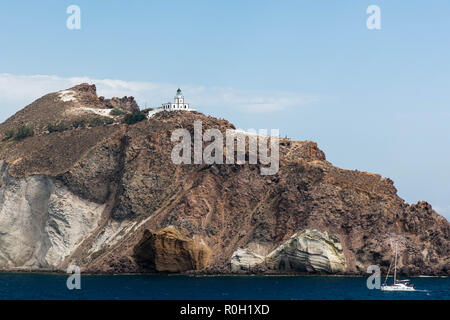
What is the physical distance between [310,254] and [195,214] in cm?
2597

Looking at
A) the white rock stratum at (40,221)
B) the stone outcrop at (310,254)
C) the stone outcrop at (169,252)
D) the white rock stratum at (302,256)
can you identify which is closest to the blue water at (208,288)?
the stone outcrop at (310,254)

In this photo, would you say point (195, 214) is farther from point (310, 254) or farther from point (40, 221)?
point (40, 221)

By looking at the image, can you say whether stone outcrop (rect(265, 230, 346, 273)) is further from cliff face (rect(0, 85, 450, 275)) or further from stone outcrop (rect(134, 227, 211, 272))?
stone outcrop (rect(134, 227, 211, 272))

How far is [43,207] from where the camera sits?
190000 millimetres

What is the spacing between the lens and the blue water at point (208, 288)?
436ft

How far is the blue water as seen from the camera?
133 meters

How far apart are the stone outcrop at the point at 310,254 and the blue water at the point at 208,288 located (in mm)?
2932

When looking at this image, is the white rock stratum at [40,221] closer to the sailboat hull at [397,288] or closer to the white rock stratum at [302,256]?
the white rock stratum at [302,256]

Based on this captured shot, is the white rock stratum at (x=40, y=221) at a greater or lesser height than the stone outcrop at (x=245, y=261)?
greater

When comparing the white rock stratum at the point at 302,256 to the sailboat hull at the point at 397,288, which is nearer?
the sailboat hull at the point at 397,288

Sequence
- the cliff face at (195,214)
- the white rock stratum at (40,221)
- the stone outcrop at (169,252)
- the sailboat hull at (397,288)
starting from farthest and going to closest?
the white rock stratum at (40,221), the cliff face at (195,214), the stone outcrop at (169,252), the sailboat hull at (397,288)

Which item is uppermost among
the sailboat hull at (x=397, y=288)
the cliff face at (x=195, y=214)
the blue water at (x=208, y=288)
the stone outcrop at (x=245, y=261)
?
the cliff face at (x=195, y=214)

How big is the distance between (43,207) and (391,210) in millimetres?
75195
